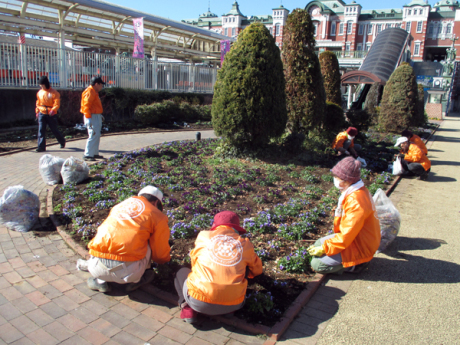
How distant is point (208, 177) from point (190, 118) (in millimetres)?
8262

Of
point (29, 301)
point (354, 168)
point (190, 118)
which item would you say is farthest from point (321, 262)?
point (190, 118)

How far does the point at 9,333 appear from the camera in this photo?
9.07ft

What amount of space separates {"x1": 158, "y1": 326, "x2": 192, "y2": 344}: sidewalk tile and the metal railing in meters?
11.0

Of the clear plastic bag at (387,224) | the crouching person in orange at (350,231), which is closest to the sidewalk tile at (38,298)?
the crouching person in orange at (350,231)

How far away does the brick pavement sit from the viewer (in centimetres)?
279

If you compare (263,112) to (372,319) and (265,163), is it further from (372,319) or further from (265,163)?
(372,319)

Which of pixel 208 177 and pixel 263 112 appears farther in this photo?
pixel 263 112

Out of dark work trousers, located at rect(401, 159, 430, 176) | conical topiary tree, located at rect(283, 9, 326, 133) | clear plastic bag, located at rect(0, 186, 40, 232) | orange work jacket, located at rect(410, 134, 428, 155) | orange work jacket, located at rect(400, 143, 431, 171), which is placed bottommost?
clear plastic bag, located at rect(0, 186, 40, 232)

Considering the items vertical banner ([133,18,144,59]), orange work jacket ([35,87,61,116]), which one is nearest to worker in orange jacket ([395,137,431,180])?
orange work jacket ([35,87,61,116])

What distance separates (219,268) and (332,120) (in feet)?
28.5

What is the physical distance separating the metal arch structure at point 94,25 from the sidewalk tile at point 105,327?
46.3 ft

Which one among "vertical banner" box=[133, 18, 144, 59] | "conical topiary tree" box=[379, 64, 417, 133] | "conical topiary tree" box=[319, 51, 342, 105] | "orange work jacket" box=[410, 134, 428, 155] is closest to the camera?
"orange work jacket" box=[410, 134, 428, 155]

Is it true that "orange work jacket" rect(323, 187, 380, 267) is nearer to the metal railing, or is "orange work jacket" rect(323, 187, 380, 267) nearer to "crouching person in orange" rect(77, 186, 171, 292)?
"crouching person in orange" rect(77, 186, 171, 292)

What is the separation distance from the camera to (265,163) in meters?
7.96
